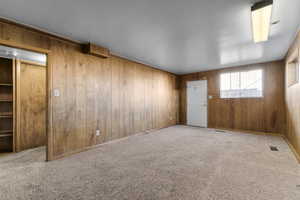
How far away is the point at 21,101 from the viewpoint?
3.20 meters

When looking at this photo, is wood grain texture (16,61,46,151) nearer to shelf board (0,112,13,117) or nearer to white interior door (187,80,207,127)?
shelf board (0,112,13,117)

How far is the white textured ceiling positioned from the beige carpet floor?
2344 mm

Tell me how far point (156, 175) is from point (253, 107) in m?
4.49

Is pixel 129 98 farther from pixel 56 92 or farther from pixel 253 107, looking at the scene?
pixel 253 107

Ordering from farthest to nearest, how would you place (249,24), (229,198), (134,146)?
(134,146), (249,24), (229,198)

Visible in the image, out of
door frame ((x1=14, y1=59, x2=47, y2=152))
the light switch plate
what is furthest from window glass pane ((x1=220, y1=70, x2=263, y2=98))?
door frame ((x1=14, y1=59, x2=47, y2=152))

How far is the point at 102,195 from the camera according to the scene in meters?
1.60

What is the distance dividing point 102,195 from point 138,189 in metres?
0.43

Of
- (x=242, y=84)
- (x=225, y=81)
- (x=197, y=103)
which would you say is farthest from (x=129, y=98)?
(x=242, y=84)

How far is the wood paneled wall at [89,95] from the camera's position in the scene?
104 inches

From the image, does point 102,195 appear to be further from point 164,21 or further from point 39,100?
point 39,100

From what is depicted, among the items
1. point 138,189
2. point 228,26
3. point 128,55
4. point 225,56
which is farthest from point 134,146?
point 225,56

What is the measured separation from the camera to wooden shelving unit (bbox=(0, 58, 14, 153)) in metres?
3.10

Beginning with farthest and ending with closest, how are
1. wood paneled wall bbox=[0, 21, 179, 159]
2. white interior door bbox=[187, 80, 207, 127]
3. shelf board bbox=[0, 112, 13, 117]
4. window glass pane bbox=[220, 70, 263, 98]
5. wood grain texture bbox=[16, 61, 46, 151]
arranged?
white interior door bbox=[187, 80, 207, 127] → window glass pane bbox=[220, 70, 263, 98] → wood grain texture bbox=[16, 61, 46, 151] → shelf board bbox=[0, 112, 13, 117] → wood paneled wall bbox=[0, 21, 179, 159]
